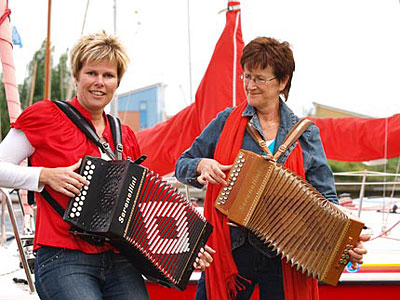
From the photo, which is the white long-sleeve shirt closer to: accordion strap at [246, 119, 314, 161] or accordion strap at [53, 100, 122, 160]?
accordion strap at [53, 100, 122, 160]

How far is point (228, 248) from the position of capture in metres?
2.95

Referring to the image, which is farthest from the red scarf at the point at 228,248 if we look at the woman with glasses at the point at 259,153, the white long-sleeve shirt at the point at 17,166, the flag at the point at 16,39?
the flag at the point at 16,39

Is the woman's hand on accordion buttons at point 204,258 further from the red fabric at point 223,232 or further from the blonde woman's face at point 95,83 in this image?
the blonde woman's face at point 95,83

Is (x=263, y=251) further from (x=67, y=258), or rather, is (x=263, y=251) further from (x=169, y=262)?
(x=67, y=258)

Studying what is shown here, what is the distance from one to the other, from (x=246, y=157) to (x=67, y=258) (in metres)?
0.97

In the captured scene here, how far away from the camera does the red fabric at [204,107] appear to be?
16.2ft

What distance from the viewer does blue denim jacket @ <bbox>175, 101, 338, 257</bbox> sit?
298cm

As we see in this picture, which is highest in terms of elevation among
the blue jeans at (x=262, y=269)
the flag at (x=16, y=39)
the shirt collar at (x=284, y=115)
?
the flag at (x=16, y=39)

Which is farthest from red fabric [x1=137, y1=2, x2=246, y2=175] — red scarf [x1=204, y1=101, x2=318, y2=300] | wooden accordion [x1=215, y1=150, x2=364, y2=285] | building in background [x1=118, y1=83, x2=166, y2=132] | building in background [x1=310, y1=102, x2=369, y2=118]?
building in background [x1=118, y1=83, x2=166, y2=132]

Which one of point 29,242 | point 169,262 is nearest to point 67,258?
point 169,262

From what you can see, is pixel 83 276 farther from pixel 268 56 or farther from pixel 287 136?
pixel 268 56

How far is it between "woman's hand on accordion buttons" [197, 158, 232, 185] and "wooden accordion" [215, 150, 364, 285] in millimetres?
50

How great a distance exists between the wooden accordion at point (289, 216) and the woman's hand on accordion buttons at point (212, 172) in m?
0.05

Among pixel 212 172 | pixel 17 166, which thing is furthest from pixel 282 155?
pixel 17 166
